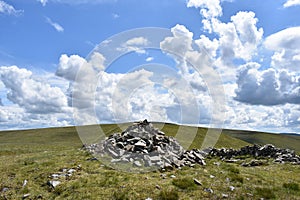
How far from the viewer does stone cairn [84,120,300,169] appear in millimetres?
22312

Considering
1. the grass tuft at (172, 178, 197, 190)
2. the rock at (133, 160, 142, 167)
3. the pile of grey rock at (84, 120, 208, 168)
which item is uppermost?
the pile of grey rock at (84, 120, 208, 168)

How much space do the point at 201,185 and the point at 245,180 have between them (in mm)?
3629

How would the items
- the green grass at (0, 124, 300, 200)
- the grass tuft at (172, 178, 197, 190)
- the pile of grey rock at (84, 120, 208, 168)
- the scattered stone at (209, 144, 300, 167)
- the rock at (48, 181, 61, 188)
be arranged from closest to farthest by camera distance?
the green grass at (0, 124, 300, 200) < the grass tuft at (172, 178, 197, 190) < the rock at (48, 181, 61, 188) < the pile of grey rock at (84, 120, 208, 168) < the scattered stone at (209, 144, 300, 167)

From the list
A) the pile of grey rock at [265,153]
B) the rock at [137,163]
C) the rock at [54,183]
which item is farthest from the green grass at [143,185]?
the pile of grey rock at [265,153]

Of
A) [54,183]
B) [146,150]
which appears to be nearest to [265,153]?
[146,150]

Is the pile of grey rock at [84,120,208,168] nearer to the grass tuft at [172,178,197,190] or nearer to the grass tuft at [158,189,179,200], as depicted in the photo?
the grass tuft at [172,178,197,190]

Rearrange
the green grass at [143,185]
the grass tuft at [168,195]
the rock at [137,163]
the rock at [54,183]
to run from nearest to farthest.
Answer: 1. the grass tuft at [168,195]
2. the green grass at [143,185]
3. the rock at [54,183]
4. the rock at [137,163]

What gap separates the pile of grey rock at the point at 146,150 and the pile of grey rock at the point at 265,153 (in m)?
10.9

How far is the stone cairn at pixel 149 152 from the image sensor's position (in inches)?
878

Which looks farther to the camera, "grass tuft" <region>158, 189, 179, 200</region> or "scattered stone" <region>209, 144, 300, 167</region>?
"scattered stone" <region>209, 144, 300, 167</region>

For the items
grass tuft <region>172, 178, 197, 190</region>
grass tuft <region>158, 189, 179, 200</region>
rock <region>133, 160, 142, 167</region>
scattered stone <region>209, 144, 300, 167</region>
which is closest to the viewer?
grass tuft <region>158, 189, 179, 200</region>

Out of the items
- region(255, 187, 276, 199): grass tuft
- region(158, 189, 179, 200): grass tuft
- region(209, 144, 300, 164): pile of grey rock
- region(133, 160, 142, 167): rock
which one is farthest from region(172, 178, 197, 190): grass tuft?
region(209, 144, 300, 164): pile of grey rock

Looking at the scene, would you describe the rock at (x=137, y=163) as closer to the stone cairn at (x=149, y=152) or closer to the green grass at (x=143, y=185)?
the stone cairn at (x=149, y=152)

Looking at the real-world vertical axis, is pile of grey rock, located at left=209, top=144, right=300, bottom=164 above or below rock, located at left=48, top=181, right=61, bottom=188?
above
